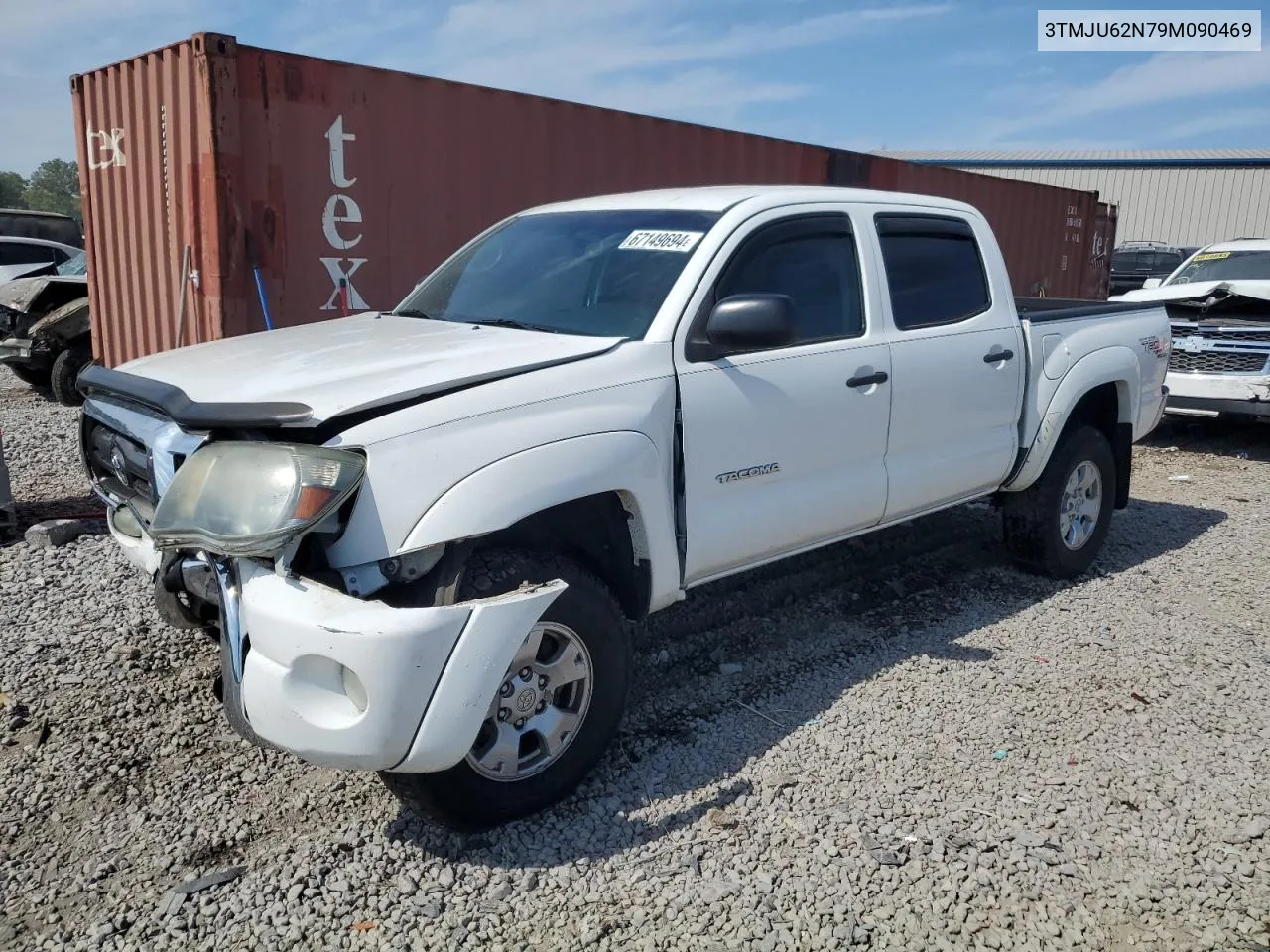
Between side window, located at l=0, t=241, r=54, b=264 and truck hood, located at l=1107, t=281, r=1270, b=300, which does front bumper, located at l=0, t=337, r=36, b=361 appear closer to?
side window, located at l=0, t=241, r=54, b=264

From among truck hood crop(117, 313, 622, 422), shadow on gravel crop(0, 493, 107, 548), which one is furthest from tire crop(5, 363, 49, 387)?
truck hood crop(117, 313, 622, 422)

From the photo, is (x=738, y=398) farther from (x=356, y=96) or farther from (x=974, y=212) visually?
(x=356, y=96)

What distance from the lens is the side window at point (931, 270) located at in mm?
4262

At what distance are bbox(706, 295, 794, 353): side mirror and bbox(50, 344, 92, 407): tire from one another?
858 centimetres

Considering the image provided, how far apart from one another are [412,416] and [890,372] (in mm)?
2151

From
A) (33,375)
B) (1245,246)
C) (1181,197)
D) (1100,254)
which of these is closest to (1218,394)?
(1245,246)

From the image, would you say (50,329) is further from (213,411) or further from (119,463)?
(213,411)

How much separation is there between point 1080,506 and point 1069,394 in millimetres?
749

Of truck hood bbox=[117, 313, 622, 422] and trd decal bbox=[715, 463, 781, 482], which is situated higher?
truck hood bbox=[117, 313, 622, 422]

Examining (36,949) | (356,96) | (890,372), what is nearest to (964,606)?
(890,372)

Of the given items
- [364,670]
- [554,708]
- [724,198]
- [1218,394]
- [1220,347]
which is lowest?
[554,708]

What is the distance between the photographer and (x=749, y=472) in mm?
3525

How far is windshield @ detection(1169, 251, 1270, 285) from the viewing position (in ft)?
33.0

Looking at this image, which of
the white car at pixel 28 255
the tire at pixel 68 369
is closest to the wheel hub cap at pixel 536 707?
the tire at pixel 68 369
